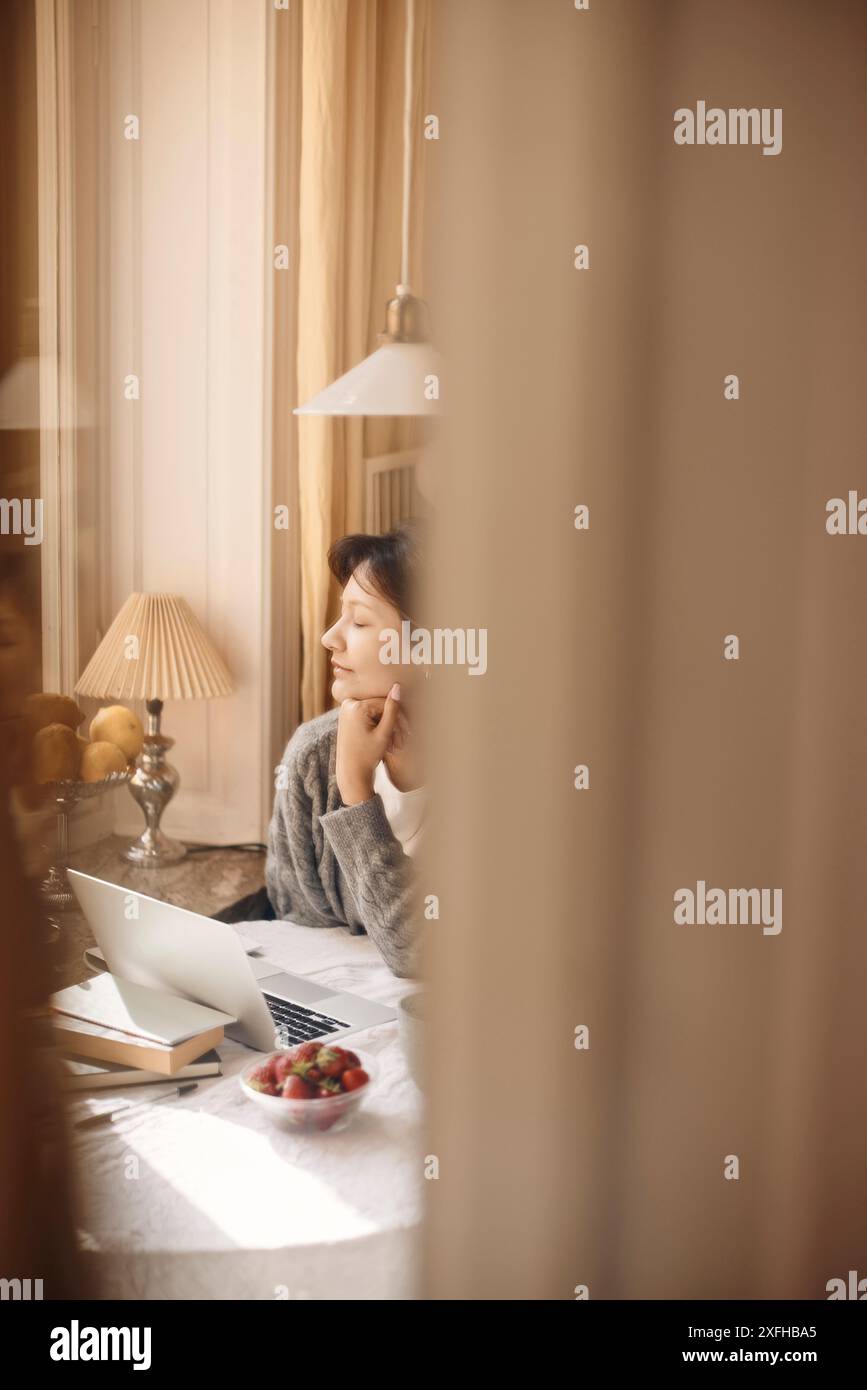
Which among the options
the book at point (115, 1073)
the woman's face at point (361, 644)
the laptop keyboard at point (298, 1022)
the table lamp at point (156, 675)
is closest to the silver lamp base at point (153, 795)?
the table lamp at point (156, 675)

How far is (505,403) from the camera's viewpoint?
1.69ft

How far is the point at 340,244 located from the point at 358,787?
2.65ft

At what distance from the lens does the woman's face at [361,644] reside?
120cm

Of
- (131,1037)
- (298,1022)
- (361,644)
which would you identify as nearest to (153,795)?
(361,644)

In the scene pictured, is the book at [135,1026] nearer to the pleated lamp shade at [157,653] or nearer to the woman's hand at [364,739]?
the woman's hand at [364,739]

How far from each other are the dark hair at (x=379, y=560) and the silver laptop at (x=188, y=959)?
1.58 ft

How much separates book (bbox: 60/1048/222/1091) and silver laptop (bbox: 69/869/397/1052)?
0.16 ft

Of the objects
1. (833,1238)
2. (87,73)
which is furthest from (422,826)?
(87,73)

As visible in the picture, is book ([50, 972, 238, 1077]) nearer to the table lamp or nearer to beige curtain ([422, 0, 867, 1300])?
beige curtain ([422, 0, 867, 1300])

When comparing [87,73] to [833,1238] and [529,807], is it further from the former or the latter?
[833,1238]

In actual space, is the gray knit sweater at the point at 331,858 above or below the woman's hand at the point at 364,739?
below

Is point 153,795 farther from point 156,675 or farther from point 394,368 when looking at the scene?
point 394,368
